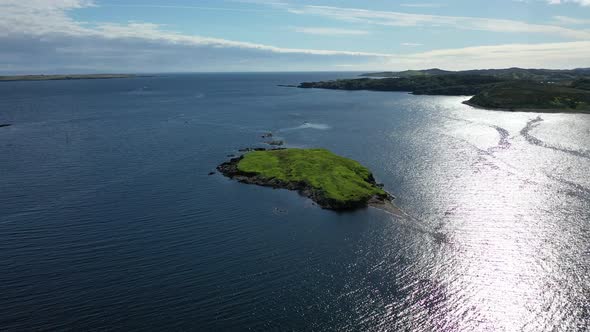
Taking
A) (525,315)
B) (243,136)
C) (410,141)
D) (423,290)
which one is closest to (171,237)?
(423,290)

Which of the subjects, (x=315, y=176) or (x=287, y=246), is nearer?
(x=287, y=246)

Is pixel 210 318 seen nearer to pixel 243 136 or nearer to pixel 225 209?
pixel 225 209

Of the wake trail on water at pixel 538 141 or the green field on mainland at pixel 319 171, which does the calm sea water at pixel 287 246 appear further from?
the green field on mainland at pixel 319 171

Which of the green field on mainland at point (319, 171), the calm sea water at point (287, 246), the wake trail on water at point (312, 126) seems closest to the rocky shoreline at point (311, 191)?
the green field on mainland at point (319, 171)

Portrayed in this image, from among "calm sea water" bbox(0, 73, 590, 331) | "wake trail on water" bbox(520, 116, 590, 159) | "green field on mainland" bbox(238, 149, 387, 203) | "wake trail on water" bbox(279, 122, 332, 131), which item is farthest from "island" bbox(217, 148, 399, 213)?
"wake trail on water" bbox(520, 116, 590, 159)

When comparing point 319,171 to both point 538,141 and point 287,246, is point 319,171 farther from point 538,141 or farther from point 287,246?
point 538,141

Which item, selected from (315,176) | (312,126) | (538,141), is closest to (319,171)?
(315,176)

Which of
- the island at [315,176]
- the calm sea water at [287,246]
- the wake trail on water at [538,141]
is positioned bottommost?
the calm sea water at [287,246]
